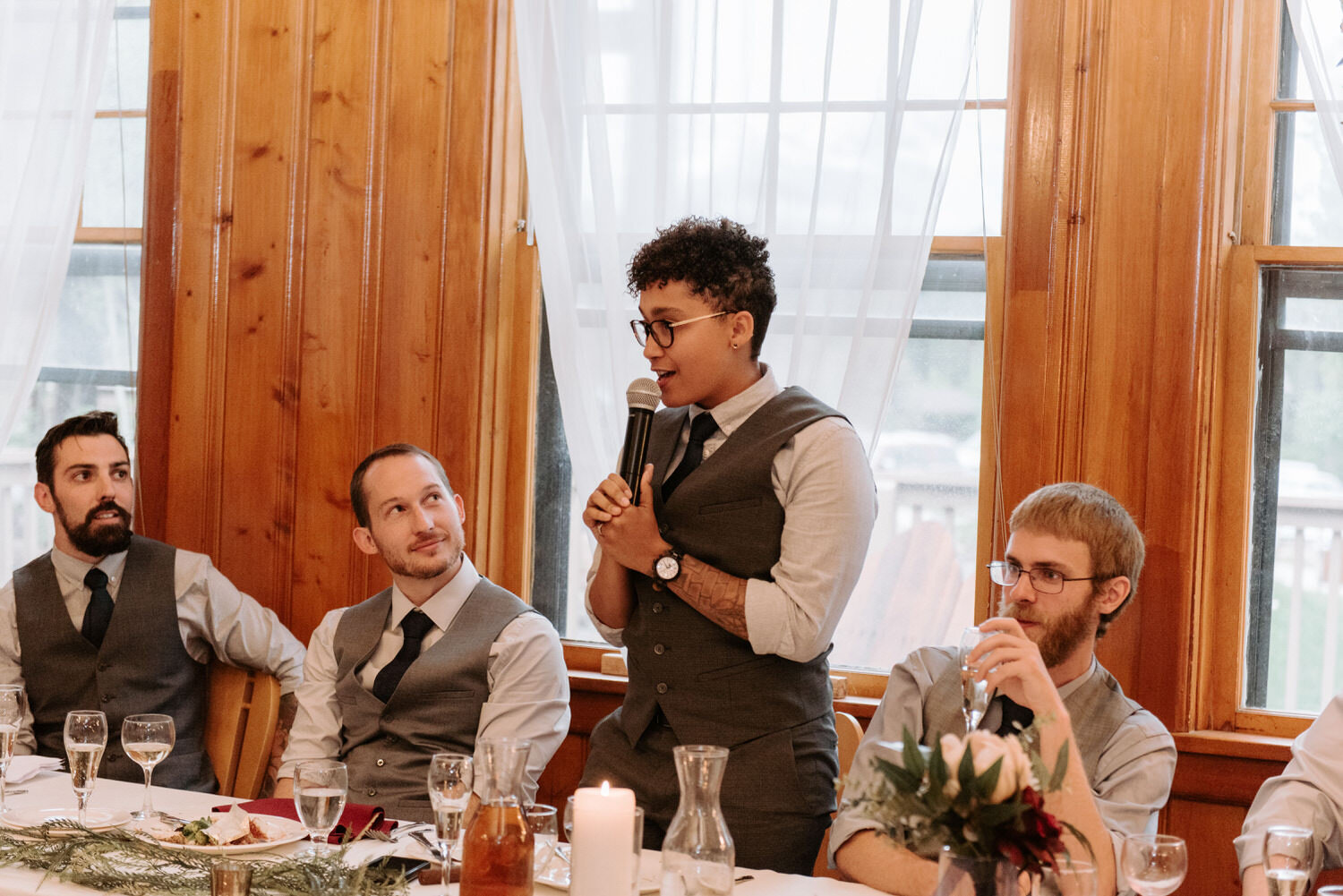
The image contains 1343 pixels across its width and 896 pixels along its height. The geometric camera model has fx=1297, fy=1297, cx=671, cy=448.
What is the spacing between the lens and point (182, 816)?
205 centimetres

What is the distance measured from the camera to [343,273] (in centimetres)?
330

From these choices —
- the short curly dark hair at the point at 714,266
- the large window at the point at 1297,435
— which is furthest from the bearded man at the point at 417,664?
the large window at the point at 1297,435

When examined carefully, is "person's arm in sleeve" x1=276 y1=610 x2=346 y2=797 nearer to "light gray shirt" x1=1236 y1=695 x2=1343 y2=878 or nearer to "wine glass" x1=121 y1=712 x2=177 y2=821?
"wine glass" x1=121 y1=712 x2=177 y2=821

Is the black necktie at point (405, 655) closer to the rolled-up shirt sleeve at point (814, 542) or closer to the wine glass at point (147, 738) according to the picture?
the wine glass at point (147, 738)

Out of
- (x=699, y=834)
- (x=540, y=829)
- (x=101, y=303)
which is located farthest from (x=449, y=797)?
(x=101, y=303)

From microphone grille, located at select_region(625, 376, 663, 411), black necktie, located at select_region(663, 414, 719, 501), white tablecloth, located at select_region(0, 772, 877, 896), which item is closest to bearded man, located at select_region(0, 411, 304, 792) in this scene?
white tablecloth, located at select_region(0, 772, 877, 896)

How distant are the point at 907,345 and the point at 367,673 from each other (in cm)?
141

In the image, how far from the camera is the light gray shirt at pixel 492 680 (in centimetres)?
255

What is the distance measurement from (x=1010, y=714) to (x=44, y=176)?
2910 mm

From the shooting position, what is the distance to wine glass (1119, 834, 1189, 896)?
145cm

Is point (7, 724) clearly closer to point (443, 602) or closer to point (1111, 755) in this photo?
point (443, 602)

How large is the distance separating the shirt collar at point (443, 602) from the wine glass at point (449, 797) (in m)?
1.06

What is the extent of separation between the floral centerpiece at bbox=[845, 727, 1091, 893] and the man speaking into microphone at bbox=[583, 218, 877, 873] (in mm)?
929

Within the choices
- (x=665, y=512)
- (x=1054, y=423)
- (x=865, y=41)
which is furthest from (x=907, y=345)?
(x=665, y=512)
